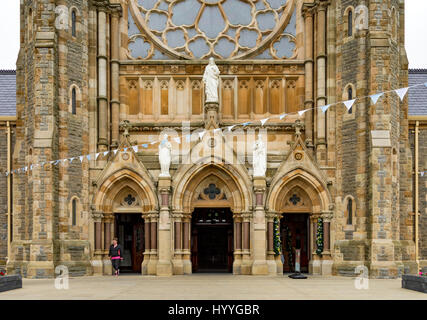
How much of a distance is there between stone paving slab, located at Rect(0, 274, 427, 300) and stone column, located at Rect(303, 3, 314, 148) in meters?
6.87

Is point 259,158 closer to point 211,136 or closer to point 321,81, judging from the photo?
point 211,136

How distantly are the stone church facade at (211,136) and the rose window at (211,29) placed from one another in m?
0.06

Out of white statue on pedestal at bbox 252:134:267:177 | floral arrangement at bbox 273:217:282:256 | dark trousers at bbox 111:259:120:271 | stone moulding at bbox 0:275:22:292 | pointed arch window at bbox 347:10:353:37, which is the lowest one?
dark trousers at bbox 111:259:120:271

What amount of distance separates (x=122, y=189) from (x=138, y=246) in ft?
9.75

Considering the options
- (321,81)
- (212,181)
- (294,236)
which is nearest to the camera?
(212,181)

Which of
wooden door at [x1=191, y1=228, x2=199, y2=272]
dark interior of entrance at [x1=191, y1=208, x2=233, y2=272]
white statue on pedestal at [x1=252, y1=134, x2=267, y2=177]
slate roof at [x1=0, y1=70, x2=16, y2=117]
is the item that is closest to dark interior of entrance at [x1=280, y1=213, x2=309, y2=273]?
dark interior of entrance at [x1=191, y1=208, x2=233, y2=272]

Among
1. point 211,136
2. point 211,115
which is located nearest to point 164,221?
point 211,136

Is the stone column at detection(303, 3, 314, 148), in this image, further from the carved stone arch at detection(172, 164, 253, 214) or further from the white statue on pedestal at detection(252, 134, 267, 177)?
the carved stone arch at detection(172, 164, 253, 214)

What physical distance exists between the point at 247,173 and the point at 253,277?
13.6 feet

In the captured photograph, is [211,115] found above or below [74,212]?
above

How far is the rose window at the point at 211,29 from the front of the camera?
89.9ft

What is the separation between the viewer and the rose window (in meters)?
27.4

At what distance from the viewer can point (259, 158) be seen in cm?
2442

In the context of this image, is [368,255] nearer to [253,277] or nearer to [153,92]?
[253,277]
